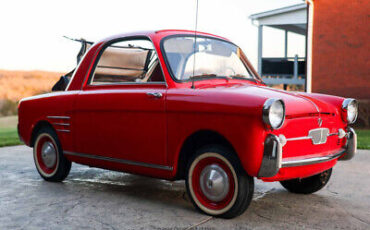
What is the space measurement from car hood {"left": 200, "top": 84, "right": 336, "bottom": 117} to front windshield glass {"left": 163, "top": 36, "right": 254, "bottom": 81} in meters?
0.26

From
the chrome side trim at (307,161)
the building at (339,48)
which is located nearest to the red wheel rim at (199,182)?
the chrome side trim at (307,161)

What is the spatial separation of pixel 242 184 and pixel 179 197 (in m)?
1.15

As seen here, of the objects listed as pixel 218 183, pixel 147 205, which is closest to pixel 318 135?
pixel 218 183

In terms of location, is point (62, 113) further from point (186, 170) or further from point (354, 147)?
point (354, 147)

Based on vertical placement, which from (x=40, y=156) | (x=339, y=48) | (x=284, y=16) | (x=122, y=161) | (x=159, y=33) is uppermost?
(x=284, y=16)

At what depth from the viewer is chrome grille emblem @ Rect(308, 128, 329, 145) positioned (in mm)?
3947

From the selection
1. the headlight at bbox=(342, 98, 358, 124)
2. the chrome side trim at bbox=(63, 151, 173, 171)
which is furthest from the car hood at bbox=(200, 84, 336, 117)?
the chrome side trim at bbox=(63, 151, 173, 171)

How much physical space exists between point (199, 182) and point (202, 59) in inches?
48.9

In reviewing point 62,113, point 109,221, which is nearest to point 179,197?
point 109,221

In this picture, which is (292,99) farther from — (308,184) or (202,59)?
(308,184)

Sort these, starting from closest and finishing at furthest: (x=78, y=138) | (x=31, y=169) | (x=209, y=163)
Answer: (x=209, y=163)
(x=78, y=138)
(x=31, y=169)

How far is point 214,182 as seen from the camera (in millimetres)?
3902

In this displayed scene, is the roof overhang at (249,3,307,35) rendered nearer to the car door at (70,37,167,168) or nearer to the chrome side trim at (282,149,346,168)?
the car door at (70,37,167,168)

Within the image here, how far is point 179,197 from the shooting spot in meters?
4.71
